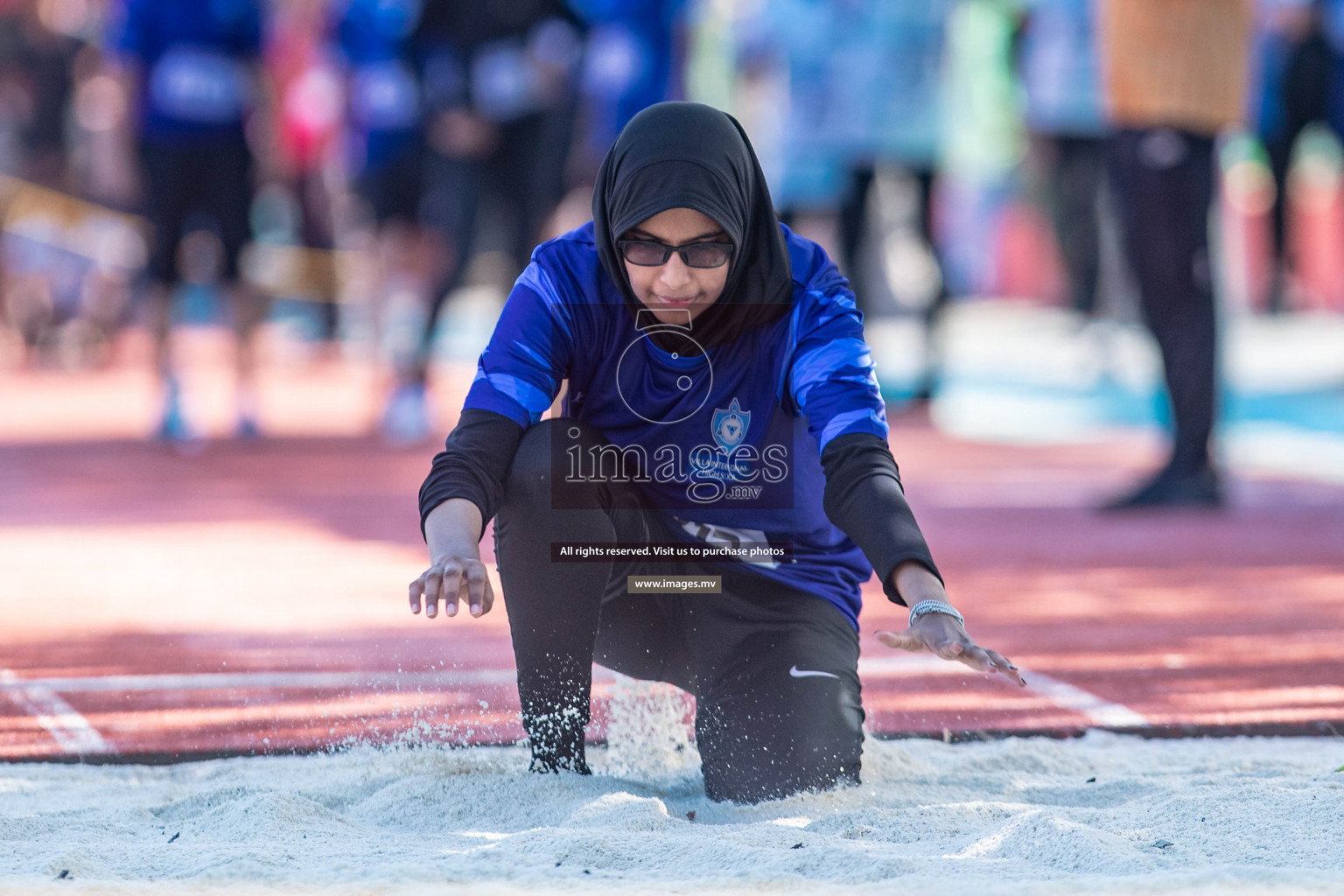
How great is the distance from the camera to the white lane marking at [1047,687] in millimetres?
3035

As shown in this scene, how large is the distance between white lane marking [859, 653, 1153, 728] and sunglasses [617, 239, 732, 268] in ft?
2.71

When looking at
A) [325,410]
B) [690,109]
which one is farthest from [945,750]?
[325,410]

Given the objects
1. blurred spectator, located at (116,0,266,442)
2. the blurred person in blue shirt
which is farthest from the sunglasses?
the blurred person in blue shirt

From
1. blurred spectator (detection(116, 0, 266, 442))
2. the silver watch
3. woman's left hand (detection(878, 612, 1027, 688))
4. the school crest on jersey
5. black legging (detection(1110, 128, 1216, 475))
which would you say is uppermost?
blurred spectator (detection(116, 0, 266, 442))

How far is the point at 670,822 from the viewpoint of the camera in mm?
2361

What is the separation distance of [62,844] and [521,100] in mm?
5819

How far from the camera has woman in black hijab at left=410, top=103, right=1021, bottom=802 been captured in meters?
2.46

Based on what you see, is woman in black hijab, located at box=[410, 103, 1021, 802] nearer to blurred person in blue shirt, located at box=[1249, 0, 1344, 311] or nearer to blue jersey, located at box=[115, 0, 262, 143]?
blue jersey, located at box=[115, 0, 262, 143]

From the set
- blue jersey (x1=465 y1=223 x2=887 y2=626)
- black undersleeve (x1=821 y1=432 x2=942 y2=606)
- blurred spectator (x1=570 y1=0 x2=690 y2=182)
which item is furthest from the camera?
blurred spectator (x1=570 y1=0 x2=690 y2=182)

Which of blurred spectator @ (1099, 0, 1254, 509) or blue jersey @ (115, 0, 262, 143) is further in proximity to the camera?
blue jersey @ (115, 0, 262, 143)

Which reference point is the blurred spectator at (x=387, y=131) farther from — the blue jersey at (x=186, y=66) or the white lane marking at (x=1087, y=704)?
the white lane marking at (x=1087, y=704)

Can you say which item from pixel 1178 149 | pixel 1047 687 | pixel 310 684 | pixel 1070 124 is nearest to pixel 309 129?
pixel 1070 124

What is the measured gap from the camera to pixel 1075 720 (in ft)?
9.93

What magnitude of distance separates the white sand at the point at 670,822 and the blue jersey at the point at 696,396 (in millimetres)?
412
